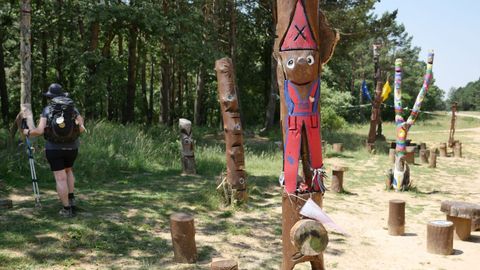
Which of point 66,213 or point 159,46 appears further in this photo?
point 159,46

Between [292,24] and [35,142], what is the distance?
7939mm

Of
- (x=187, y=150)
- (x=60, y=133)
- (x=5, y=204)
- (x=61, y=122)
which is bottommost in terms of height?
(x=5, y=204)

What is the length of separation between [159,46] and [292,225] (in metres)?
18.5

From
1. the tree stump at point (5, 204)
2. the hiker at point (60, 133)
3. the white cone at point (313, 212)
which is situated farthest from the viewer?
the tree stump at point (5, 204)

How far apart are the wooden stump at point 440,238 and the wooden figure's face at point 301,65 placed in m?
3.31

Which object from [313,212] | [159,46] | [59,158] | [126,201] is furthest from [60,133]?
[159,46]

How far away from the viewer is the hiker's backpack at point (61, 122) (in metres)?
5.54

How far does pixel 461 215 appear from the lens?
20.0 ft

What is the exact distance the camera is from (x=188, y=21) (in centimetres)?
1412

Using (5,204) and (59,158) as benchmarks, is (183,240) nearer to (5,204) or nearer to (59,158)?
(59,158)

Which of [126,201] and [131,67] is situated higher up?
[131,67]

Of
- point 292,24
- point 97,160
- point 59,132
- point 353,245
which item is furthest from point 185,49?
point 292,24

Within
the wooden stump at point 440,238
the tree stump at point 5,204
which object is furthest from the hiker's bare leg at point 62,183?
the wooden stump at point 440,238

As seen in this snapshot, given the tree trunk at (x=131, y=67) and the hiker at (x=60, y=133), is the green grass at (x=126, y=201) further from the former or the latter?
the tree trunk at (x=131, y=67)
